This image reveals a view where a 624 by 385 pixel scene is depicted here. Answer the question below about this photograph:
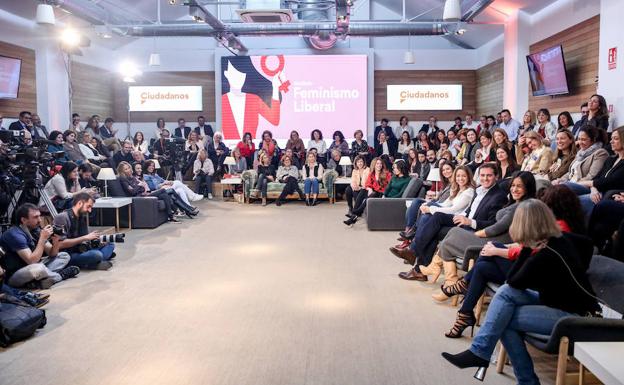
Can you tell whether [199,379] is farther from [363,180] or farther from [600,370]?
[363,180]

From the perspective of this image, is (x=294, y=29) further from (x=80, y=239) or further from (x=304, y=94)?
(x=80, y=239)

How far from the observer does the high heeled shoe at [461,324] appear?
12.9 feet

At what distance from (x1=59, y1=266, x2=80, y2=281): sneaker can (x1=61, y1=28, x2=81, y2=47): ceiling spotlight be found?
7654 millimetres

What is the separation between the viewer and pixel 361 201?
375 inches

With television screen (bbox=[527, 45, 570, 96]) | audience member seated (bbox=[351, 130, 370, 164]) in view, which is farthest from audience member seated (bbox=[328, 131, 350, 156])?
television screen (bbox=[527, 45, 570, 96])

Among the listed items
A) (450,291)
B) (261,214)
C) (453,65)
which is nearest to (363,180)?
(261,214)

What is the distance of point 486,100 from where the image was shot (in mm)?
14930

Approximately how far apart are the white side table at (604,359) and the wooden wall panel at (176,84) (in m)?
14.7

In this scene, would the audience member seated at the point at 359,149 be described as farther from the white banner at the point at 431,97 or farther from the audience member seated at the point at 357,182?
the audience member seated at the point at 357,182

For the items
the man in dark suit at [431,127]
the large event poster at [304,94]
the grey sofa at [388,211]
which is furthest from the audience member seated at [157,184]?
the man in dark suit at [431,127]

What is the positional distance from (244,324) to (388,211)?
4.71 meters

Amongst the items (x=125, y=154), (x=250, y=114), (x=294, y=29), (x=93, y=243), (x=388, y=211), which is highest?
(x=294, y=29)

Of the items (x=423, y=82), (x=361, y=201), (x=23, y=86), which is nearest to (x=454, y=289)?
(x=361, y=201)

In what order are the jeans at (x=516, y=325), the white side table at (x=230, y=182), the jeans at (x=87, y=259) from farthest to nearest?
the white side table at (x=230, y=182)
the jeans at (x=87, y=259)
the jeans at (x=516, y=325)
